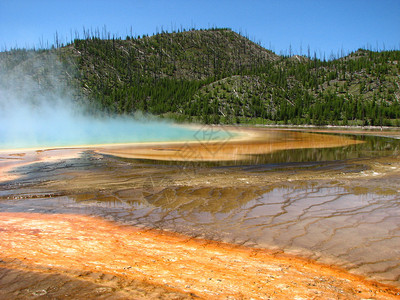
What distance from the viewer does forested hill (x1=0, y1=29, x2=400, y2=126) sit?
277 ft

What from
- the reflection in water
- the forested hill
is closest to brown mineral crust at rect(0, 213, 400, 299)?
the reflection in water

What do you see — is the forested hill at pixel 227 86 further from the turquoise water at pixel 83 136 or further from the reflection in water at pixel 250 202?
the reflection in water at pixel 250 202

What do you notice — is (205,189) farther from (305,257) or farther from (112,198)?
(305,257)

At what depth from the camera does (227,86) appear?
9862 centimetres

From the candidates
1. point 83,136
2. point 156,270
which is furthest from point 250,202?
point 83,136

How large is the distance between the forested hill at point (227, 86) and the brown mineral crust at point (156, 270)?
74305 mm

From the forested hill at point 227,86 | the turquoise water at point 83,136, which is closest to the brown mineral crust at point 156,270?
the turquoise water at point 83,136

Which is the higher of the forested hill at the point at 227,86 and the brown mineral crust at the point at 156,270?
the forested hill at the point at 227,86

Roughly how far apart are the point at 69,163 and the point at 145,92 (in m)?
98.7

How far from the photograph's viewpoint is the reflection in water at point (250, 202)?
6.18 m

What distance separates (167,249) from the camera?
5801 mm

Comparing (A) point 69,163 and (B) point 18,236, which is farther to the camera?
(A) point 69,163

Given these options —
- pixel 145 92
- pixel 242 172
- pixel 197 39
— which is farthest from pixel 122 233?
pixel 197 39

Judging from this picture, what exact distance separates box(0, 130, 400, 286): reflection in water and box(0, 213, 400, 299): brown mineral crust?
577mm
